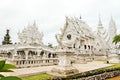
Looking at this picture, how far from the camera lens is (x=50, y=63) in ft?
51.2

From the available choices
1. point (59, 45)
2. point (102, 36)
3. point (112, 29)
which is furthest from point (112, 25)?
point (59, 45)

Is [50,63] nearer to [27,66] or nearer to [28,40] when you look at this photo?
[27,66]

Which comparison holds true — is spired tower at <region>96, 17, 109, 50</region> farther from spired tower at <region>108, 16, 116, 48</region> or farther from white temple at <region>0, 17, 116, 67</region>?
spired tower at <region>108, 16, 116, 48</region>

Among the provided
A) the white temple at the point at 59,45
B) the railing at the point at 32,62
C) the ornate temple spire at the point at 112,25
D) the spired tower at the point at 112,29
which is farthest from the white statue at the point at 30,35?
the ornate temple spire at the point at 112,25

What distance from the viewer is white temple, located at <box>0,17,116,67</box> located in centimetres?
1518

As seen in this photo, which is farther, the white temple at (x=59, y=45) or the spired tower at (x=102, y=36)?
the spired tower at (x=102, y=36)

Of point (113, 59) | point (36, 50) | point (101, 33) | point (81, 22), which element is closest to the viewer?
point (113, 59)

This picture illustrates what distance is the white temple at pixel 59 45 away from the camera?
1518 cm

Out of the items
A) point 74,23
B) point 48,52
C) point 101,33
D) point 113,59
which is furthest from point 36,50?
point 101,33

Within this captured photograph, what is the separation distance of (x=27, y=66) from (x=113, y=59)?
12086 millimetres

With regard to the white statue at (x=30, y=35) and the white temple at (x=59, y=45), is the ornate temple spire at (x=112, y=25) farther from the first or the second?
the white statue at (x=30, y=35)

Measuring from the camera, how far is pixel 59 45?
11352 millimetres

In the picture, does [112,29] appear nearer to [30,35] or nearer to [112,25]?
[112,25]

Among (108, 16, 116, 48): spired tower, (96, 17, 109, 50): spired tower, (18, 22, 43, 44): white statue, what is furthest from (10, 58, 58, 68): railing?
(108, 16, 116, 48): spired tower
